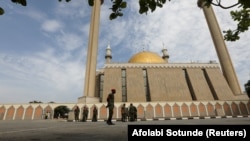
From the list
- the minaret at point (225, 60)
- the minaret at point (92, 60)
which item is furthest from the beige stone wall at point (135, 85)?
the minaret at point (225, 60)

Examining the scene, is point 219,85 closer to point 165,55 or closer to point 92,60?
point 165,55

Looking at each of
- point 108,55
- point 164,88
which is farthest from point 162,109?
point 108,55

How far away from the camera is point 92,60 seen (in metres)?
39.5

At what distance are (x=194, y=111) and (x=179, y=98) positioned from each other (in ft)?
11.8

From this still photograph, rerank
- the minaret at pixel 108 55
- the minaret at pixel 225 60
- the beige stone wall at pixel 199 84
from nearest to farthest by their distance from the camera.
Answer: the beige stone wall at pixel 199 84 → the minaret at pixel 225 60 → the minaret at pixel 108 55

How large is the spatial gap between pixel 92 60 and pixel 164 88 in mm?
15109

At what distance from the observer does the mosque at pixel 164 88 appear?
3697 cm

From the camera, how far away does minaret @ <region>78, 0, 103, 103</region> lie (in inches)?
1483

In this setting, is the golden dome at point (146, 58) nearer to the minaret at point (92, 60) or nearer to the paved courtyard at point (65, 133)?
the minaret at point (92, 60)

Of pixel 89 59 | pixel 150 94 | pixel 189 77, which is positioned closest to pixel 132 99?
pixel 150 94

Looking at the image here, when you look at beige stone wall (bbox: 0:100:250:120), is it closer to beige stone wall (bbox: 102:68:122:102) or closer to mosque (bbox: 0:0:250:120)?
mosque (bbox: 0:0:250:120)

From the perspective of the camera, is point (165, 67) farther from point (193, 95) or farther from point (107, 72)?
point (107, 72)

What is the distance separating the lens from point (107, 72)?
140 feet

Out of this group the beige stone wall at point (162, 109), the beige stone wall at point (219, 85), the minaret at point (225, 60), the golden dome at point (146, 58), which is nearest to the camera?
the beige stone wall at point (162, 109)
